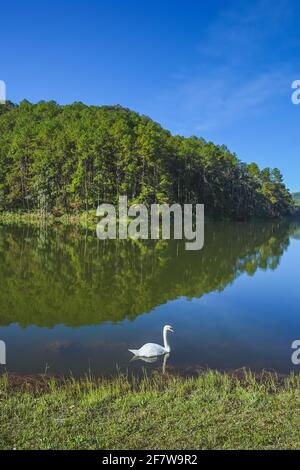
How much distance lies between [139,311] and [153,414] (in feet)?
25.5

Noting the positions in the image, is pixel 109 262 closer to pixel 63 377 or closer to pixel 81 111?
pixel 63 377

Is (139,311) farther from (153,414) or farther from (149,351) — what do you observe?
(153,414)

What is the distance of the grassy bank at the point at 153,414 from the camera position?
573 centimetres

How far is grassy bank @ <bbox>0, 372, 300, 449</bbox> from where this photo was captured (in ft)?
18.8

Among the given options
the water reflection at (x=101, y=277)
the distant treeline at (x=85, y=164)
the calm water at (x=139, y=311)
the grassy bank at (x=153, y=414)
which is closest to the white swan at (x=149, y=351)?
the calm water at (x=139, y=311)

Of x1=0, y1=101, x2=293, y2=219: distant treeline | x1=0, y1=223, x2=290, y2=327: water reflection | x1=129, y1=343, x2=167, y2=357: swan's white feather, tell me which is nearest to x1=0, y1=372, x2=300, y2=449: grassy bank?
x1=129, y1=343, x2=167, y2=357: swan's white feather

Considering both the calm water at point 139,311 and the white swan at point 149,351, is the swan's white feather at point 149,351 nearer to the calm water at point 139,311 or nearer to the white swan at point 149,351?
the white swan at point 149,351

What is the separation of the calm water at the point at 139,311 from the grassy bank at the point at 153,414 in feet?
4.13

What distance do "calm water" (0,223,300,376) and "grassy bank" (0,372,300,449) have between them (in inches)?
49.6

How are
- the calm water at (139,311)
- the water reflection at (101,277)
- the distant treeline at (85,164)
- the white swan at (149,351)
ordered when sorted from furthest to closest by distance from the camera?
the distant treeline at (85,164)
the water reflection at (101,277)
the calm water at (139,311)
the white swan at (149,351)

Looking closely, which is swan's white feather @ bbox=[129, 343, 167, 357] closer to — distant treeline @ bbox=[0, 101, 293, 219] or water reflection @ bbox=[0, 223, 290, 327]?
water reflection @ bbox=[0, 223, 290, 327]

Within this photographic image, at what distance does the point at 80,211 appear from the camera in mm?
63500

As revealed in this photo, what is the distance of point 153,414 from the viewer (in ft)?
21.6

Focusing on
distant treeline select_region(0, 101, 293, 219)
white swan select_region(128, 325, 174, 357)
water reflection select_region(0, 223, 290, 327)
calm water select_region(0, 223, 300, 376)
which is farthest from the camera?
distant treeline select_region(0, 101, 293, 219)
